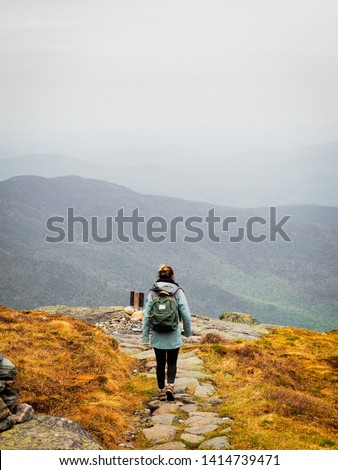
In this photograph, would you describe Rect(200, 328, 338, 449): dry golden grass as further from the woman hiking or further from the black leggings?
the woman hiking

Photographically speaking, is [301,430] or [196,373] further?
[196,373]

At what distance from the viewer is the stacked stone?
35.1 ft

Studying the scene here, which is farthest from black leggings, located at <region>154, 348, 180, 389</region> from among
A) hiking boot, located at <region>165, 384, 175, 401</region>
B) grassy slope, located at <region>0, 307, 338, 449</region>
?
grassy slope, located at <region>0, 307, 338, 449</region>

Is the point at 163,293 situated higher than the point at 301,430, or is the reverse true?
the point at 163,293

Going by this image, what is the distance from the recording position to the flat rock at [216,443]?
36.9ft

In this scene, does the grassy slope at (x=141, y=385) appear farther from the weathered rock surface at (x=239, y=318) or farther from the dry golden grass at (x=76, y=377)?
the weathered rock surface at (x=239, y=318)

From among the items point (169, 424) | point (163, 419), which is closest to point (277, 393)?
point (163, 419)

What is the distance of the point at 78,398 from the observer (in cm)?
1387

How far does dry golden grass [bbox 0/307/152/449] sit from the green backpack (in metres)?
2.25

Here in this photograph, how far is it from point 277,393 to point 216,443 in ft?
15.3

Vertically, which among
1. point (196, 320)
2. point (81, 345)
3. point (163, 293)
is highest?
point (163, 293)

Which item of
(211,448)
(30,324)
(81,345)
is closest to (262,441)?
(211,448)
